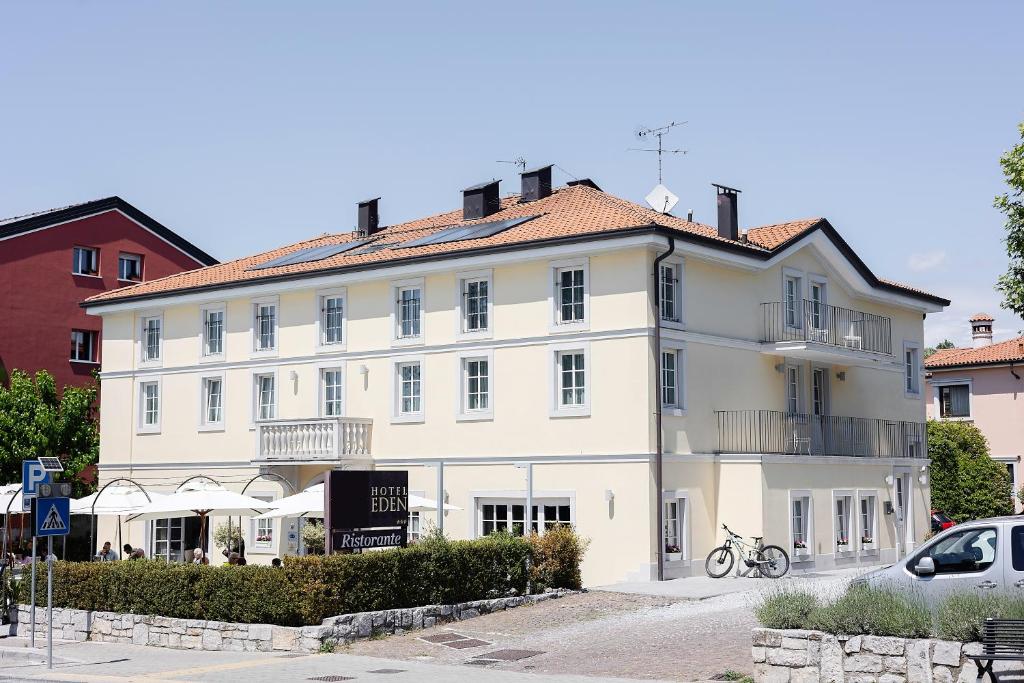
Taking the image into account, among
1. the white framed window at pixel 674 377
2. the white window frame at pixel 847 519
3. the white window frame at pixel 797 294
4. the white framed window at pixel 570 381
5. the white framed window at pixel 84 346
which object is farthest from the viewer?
the white framed window at pixel 84 346

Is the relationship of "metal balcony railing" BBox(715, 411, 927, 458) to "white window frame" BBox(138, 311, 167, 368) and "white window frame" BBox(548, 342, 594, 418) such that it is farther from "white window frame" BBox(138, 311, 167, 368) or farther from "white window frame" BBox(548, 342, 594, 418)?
"white window frame" BBox(138, 311, 167, 368)

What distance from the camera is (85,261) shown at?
150 ft

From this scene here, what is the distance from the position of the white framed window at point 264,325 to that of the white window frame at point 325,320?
154 cm

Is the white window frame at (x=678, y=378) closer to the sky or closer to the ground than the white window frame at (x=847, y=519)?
closer to the sky

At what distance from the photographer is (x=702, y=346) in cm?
2909

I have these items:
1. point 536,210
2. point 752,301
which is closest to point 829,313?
point 752,301

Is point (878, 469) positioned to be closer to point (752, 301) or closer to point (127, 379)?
point (752, 301)

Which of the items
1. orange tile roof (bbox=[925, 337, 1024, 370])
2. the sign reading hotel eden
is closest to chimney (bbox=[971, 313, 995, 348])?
orange tile roof (bbox=[925, 337, 1024, 370])

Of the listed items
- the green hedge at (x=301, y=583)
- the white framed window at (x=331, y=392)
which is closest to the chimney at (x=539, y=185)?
the white framed window at (x=331, y=392)

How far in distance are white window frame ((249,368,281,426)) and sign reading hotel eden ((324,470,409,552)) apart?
1309 centimetres

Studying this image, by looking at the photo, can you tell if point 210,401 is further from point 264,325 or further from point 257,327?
point 264,325

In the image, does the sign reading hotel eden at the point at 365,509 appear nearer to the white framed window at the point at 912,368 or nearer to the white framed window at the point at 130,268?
the white framed window at the point at 912,368

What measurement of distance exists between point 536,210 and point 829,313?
322 inches

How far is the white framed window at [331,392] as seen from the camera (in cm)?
3294
